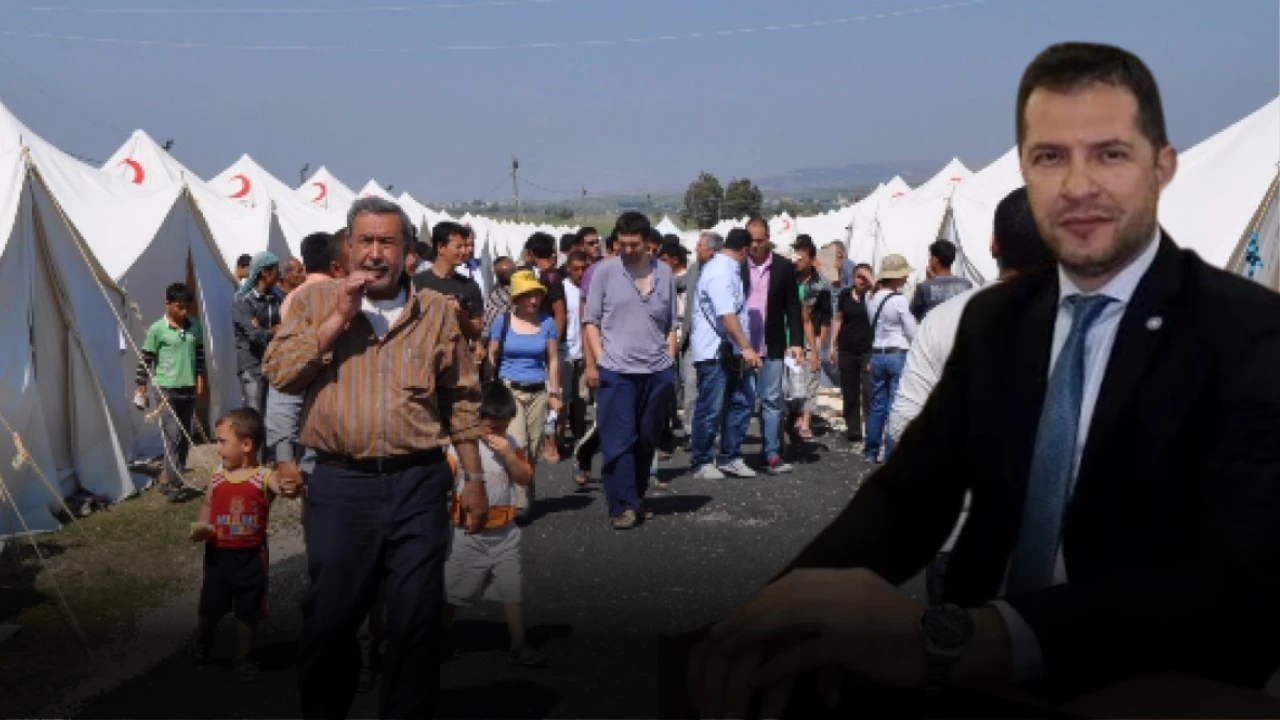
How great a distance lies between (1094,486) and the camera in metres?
1.07

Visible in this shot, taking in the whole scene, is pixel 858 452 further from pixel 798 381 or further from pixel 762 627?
pixel 762 627

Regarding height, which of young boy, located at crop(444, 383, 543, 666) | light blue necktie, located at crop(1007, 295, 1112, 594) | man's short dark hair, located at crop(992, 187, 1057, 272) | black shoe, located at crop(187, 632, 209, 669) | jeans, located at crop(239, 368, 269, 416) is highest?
man's short dark hair, located at crop(992, 187, 1057, 272)

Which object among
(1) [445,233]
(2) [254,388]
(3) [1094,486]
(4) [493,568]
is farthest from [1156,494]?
(2) [254,388]

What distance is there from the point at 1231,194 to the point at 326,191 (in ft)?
69.5

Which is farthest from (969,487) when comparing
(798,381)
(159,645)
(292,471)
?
(798,381)

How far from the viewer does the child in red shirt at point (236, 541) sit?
613cm

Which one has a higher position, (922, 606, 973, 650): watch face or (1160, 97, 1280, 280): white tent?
(1160, 97, 1280, 280): white tent

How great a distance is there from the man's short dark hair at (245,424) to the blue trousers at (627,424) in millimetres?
3099

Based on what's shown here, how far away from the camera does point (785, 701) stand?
97cm

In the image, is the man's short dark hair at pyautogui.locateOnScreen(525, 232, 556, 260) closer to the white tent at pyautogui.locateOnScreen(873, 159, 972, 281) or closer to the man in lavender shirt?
the man in lavender shirt

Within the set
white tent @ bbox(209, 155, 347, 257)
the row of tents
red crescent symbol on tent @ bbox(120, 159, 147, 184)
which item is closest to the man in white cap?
the row of tents

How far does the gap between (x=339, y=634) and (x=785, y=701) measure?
3.91 m

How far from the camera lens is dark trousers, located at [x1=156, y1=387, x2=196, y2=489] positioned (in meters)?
10.7

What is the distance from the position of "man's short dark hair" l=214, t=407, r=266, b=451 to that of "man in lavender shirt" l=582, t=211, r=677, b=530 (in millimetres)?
3104
